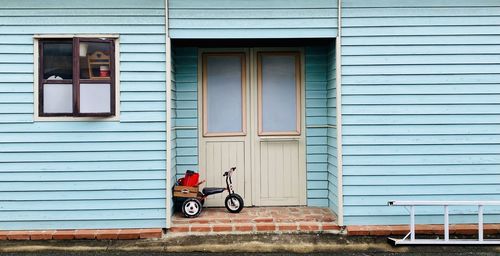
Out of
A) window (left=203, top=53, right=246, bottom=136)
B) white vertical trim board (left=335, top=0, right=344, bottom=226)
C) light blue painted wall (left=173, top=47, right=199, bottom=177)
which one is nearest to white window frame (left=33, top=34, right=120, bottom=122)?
light blue painted wall (left=173, top=47, right=199, bottom=177)

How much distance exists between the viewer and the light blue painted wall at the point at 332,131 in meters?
6.36

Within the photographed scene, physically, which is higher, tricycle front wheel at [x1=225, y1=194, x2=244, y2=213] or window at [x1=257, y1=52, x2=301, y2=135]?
window at [x1=257, y1=52, x2=301, y2=135]

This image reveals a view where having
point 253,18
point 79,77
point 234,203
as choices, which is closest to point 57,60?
point 79,77

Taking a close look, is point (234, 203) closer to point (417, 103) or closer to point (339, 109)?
point (339, 109)

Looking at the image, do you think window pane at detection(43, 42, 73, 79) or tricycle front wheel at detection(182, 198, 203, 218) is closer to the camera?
window pane at detection(43, 42, 73, 79)

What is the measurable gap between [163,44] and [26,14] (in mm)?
1730

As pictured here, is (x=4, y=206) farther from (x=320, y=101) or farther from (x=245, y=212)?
(x=320, y=101)

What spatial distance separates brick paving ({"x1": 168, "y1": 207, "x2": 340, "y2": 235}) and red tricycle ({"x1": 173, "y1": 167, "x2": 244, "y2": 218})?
10 centimetres

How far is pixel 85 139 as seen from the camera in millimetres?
6023

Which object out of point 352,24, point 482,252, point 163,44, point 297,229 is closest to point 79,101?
point 163,44

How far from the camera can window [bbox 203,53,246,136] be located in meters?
6.95

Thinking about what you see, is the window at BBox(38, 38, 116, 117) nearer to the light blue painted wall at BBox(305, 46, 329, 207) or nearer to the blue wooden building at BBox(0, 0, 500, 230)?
the blue wooden building at BBox(0, 0, 500, 230)

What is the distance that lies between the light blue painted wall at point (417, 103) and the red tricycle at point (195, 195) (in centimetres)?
153

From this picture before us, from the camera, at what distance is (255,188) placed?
23.0ft
